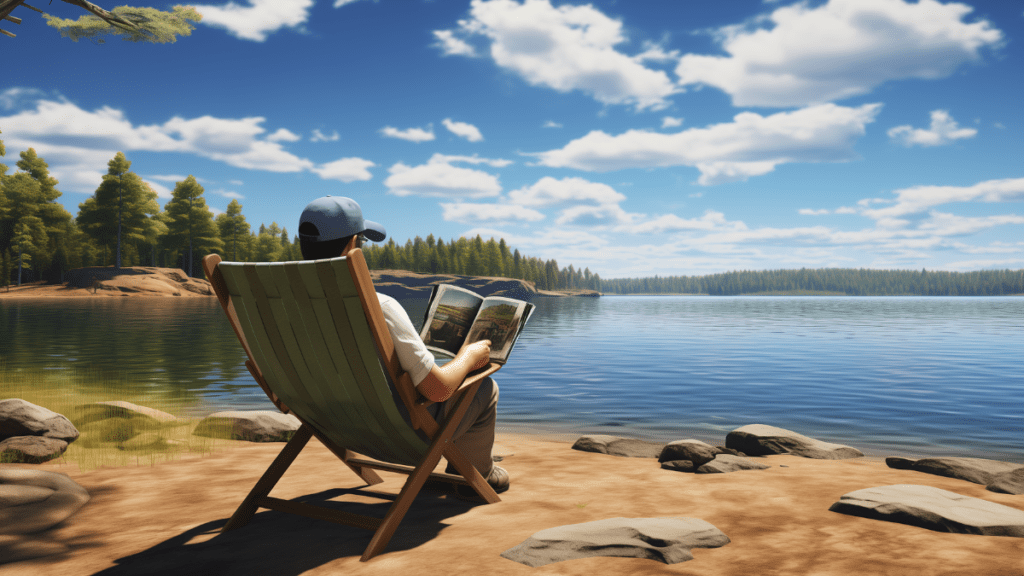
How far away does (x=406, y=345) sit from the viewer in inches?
120

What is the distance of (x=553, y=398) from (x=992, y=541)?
31.7 ft

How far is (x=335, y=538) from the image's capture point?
3.30 meters

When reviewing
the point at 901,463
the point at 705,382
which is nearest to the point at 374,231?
the point at 901,463

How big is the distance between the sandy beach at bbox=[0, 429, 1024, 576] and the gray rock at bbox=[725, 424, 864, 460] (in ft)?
2.75

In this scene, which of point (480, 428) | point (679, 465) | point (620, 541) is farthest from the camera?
point (679, 465)

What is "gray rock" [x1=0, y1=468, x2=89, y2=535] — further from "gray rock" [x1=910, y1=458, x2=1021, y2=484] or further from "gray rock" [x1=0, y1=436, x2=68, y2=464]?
"gray rock" [x1=910, y1=458, x2=1021, y2=484]

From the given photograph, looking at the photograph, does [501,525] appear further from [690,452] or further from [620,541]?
[690,452]

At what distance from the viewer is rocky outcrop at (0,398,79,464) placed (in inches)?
205

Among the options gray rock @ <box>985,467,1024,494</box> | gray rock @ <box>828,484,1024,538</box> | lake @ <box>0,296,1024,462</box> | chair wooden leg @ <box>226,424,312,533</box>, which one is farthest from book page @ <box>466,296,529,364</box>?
lake @ <box>0,296,1024,462</box>

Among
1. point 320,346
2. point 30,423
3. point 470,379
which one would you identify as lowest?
point 30,423

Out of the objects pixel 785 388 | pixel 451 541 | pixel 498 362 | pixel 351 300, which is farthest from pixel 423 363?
pixel 785 388

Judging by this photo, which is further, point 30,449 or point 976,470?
point 30,449

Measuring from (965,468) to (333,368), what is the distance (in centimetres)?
500

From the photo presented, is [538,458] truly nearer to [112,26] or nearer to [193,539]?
[193,539]
